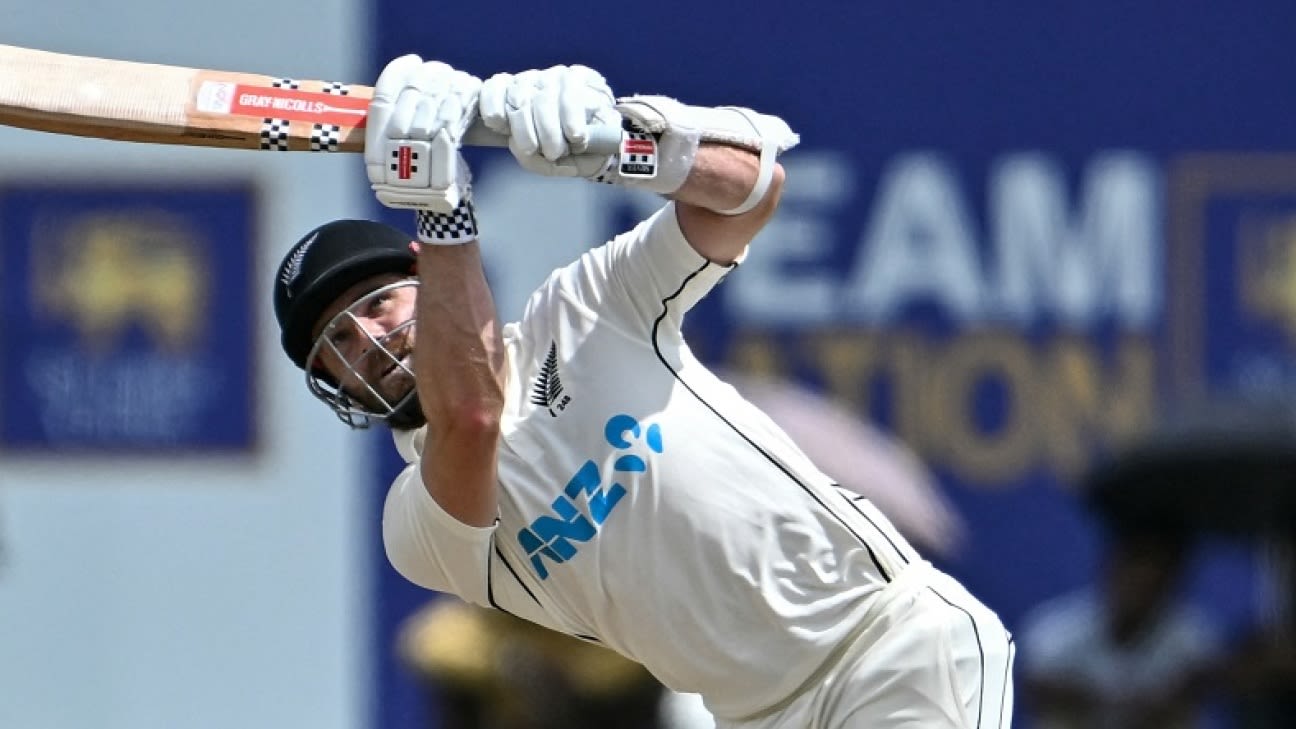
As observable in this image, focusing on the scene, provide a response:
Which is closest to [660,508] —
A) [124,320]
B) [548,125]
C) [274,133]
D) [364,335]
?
[364,335]

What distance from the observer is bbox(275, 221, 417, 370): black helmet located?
3059 millimetres

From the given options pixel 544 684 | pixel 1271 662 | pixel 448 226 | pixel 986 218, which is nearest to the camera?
pixel 448 226

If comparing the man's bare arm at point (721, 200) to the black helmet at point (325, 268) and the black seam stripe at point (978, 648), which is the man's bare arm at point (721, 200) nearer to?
the black helmet at point (325, 268)

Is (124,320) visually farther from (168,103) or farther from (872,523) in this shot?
(872,523)

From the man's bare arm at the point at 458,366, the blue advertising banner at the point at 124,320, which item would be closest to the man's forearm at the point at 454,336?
the man's bare arm at the point at 458,366

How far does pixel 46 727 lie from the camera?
5.79 m

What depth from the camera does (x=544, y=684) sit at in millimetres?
4957

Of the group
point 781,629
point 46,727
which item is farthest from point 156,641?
point 781,629

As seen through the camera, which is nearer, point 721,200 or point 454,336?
point 454,336

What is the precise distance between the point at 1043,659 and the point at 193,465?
7.21 ft

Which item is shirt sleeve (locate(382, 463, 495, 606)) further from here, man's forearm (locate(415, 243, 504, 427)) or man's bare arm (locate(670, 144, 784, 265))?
man's bare arm (locate(670, 144, 784, 265))

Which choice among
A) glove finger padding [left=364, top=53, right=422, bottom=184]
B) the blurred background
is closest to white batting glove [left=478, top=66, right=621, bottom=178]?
glove finger padding [left=364, top=53, right=422, bottom=184]

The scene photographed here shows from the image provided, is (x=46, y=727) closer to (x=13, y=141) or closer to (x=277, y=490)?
(x=277, y=490)

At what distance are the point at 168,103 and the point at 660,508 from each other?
84 centimetres
